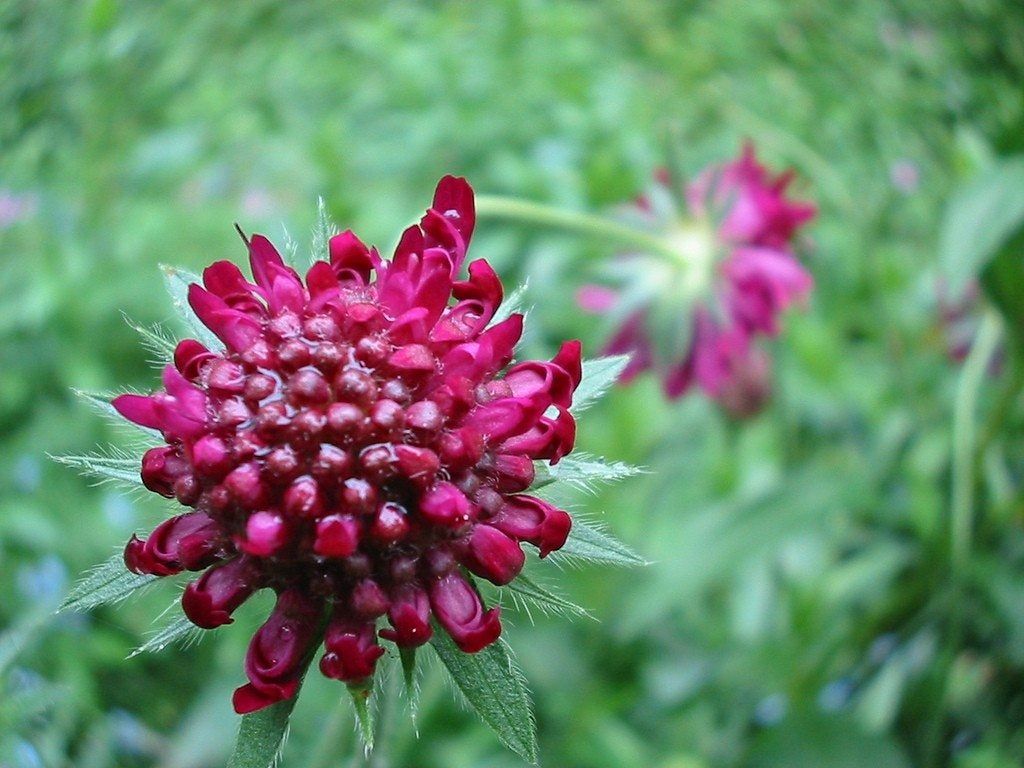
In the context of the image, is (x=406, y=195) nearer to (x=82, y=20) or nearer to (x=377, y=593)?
(x=82, y=20)

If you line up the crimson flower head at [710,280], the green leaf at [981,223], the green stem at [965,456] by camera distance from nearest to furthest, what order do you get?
the green leaf at [981,223] → the green stem at [965,456] → the crimson flower head at [710,280]

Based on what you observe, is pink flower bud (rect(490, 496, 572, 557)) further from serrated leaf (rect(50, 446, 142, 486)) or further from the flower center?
the flower center

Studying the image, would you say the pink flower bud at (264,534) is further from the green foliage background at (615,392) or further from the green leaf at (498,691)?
the green foliage background at (615,392)

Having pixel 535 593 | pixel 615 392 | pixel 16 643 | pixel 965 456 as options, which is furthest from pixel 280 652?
pixel 615 392

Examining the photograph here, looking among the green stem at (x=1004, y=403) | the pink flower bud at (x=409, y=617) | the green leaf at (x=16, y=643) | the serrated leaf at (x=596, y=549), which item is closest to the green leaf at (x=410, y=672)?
the pink flower bud at (x=409, y=617)

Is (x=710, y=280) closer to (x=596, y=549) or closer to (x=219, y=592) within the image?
(x=596, y=549)

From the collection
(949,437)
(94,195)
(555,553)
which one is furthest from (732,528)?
(94,195)

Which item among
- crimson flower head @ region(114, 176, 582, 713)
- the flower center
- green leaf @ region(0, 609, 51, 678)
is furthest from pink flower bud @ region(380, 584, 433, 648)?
the flower center
